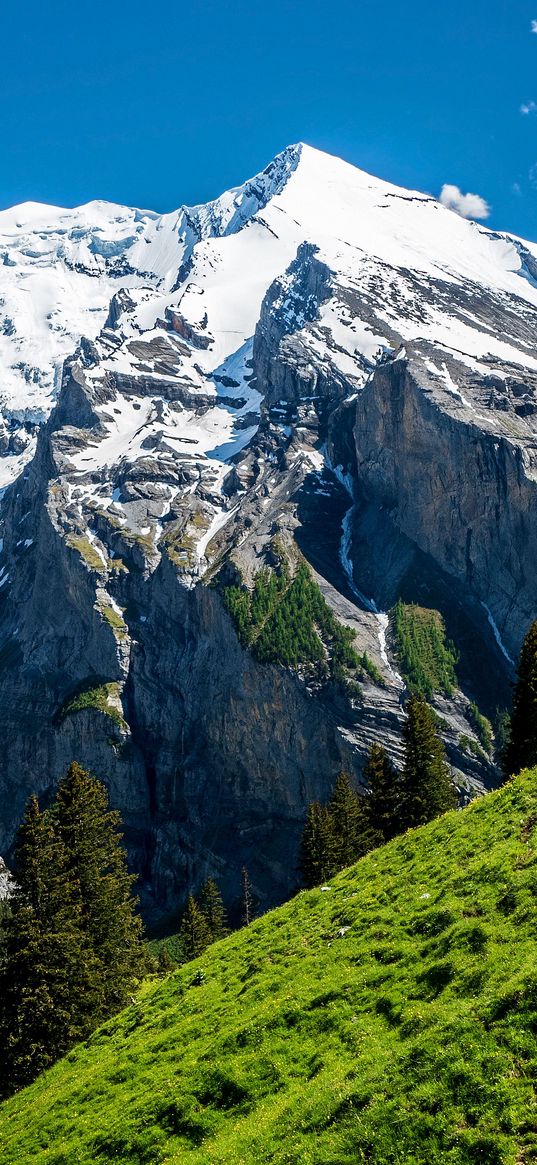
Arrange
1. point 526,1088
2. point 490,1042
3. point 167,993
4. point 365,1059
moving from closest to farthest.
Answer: point 526,1088 → point 490,1042 → point 365,1059 → point 167,993

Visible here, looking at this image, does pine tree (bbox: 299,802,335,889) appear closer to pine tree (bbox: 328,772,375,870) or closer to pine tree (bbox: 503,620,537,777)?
pine tree (bbox: 328,772,375,870)

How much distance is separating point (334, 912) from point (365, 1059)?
39.7 ft

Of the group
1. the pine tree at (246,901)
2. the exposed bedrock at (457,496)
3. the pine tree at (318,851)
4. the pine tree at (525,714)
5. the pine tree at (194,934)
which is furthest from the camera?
the exposed bedrock at (457,496)

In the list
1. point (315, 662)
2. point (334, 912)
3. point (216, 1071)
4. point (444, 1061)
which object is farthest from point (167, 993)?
point (315, 662)

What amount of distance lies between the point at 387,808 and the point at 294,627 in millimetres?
100520

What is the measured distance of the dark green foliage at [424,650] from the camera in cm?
15050

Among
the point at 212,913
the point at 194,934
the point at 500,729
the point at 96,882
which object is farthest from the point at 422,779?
the point at 500,729

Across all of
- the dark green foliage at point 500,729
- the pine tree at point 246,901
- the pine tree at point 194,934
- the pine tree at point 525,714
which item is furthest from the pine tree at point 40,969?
the dark green foliage at point 500,729

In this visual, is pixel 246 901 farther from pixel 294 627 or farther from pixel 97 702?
pixel 97 702

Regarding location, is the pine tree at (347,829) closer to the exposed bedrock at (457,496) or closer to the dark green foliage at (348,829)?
the dark green foliage at (348,829)

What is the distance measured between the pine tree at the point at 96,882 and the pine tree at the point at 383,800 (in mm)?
22089

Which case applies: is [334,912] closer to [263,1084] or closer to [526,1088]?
[263,1084]

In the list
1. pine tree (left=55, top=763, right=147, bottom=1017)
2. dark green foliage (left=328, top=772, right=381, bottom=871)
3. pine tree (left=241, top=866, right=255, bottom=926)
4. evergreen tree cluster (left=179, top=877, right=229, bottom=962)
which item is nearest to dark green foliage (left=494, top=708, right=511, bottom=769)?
pine tree (left=241, top=866, right=255, bottom=926)

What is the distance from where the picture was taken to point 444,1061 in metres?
17.0
